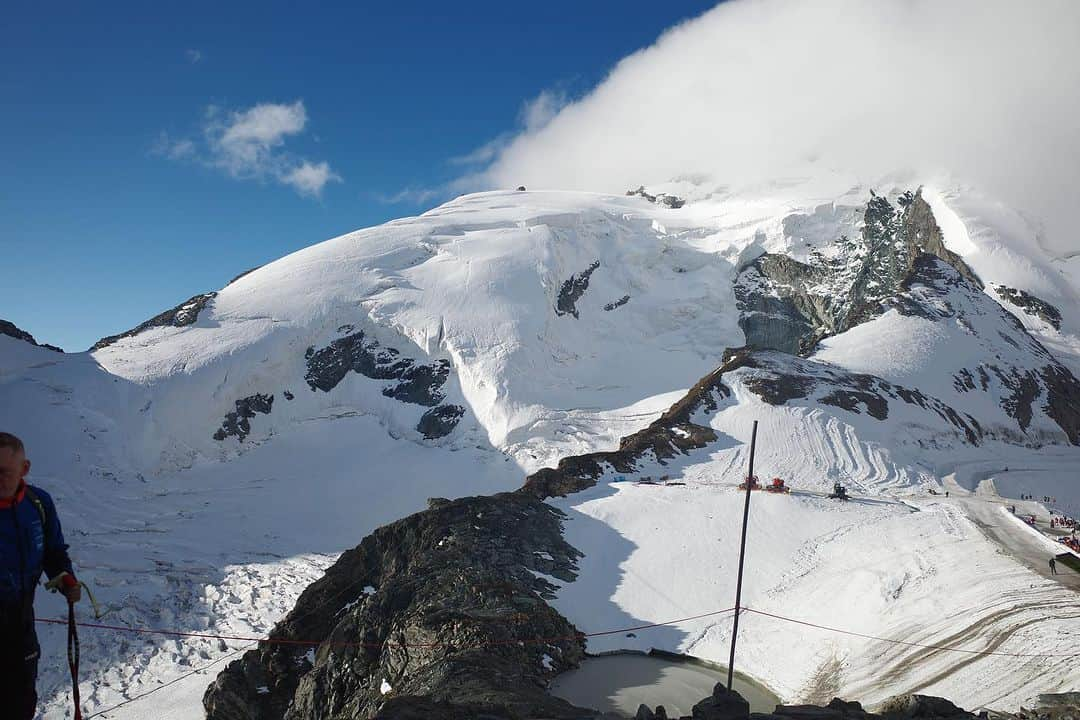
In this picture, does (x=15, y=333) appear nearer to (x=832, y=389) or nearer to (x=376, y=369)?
(x=376, y=369)

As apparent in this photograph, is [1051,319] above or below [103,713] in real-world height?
above

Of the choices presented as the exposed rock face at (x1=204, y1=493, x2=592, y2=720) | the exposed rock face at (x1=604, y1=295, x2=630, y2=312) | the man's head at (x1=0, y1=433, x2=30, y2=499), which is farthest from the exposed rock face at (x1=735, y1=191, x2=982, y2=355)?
the man's head at (x1=0, y1=433, x2=30, y2=499)

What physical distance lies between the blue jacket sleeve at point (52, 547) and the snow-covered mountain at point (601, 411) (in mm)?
17265

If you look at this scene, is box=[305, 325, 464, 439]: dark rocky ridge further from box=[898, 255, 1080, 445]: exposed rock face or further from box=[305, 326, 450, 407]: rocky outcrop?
box=[898, 255, 1080, 445]: exposed rock face

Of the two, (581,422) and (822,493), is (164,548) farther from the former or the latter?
(822,493)

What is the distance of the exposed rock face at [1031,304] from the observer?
70562 mm

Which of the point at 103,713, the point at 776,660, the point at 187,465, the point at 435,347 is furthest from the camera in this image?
the point at 435,347

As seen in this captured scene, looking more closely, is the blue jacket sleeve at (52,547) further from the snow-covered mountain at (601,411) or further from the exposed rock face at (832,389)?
the exposed rock face at (832,389)

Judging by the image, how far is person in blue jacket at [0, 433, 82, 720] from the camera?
15.7ft

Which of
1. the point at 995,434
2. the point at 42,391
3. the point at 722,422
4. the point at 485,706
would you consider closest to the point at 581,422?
the point at 722,422

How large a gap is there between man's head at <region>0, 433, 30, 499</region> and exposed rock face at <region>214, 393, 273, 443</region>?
48.3 meters

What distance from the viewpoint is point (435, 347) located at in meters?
57.1

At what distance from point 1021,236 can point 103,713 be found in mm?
100864

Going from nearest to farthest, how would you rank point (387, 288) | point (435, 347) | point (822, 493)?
point (822, 493) → point (435, 347) → point (387, 288)
